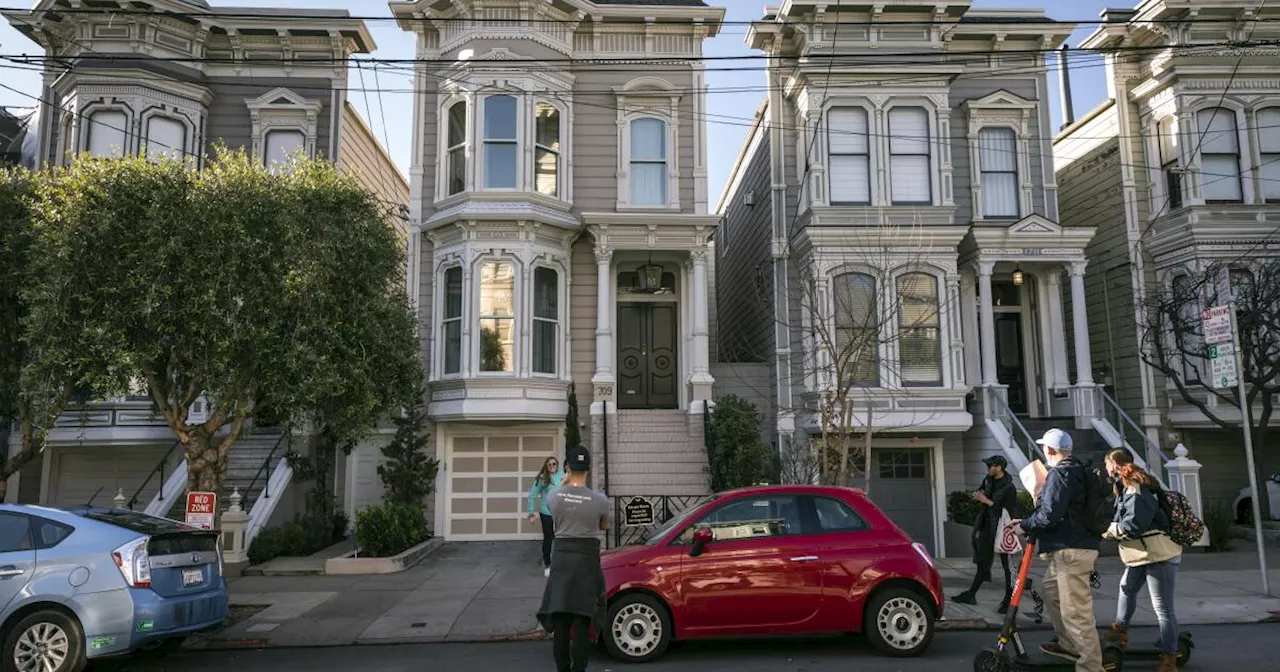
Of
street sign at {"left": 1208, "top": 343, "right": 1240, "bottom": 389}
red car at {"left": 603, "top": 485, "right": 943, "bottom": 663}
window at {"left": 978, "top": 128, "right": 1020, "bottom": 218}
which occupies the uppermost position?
window at {"left": 978, "top": 128, "right": 1020, "bottom": 218}

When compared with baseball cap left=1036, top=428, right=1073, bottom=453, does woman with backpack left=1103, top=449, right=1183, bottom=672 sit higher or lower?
lower

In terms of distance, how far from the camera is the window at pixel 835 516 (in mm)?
7848

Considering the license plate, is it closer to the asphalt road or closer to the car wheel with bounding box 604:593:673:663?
the asphalt road

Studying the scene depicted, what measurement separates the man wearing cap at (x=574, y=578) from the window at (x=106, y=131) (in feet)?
49.4

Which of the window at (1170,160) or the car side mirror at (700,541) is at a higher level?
the window at (1170,160)

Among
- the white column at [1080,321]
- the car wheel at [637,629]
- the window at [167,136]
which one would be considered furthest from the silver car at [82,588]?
the white column at [1080,321]

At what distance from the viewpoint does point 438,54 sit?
1767 centimetres

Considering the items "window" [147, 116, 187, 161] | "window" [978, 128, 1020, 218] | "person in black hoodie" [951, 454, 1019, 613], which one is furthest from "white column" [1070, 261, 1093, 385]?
"window" [147, 116, 187, 161]

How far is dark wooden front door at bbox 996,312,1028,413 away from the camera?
60.1 feet

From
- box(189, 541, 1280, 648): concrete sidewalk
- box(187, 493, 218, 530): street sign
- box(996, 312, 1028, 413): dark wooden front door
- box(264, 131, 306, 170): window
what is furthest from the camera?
box(996, 312, 1028, 413): dark wooden front door

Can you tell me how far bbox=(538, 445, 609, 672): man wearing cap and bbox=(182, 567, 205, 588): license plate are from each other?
3.72 metres

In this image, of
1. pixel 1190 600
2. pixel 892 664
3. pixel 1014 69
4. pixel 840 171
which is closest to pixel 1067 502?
pixel 892 664

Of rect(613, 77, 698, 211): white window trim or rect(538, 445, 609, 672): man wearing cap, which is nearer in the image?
rect(538, 445, 609, 672): man wearing cap

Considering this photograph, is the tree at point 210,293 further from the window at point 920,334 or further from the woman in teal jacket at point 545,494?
the window at point 920,334
